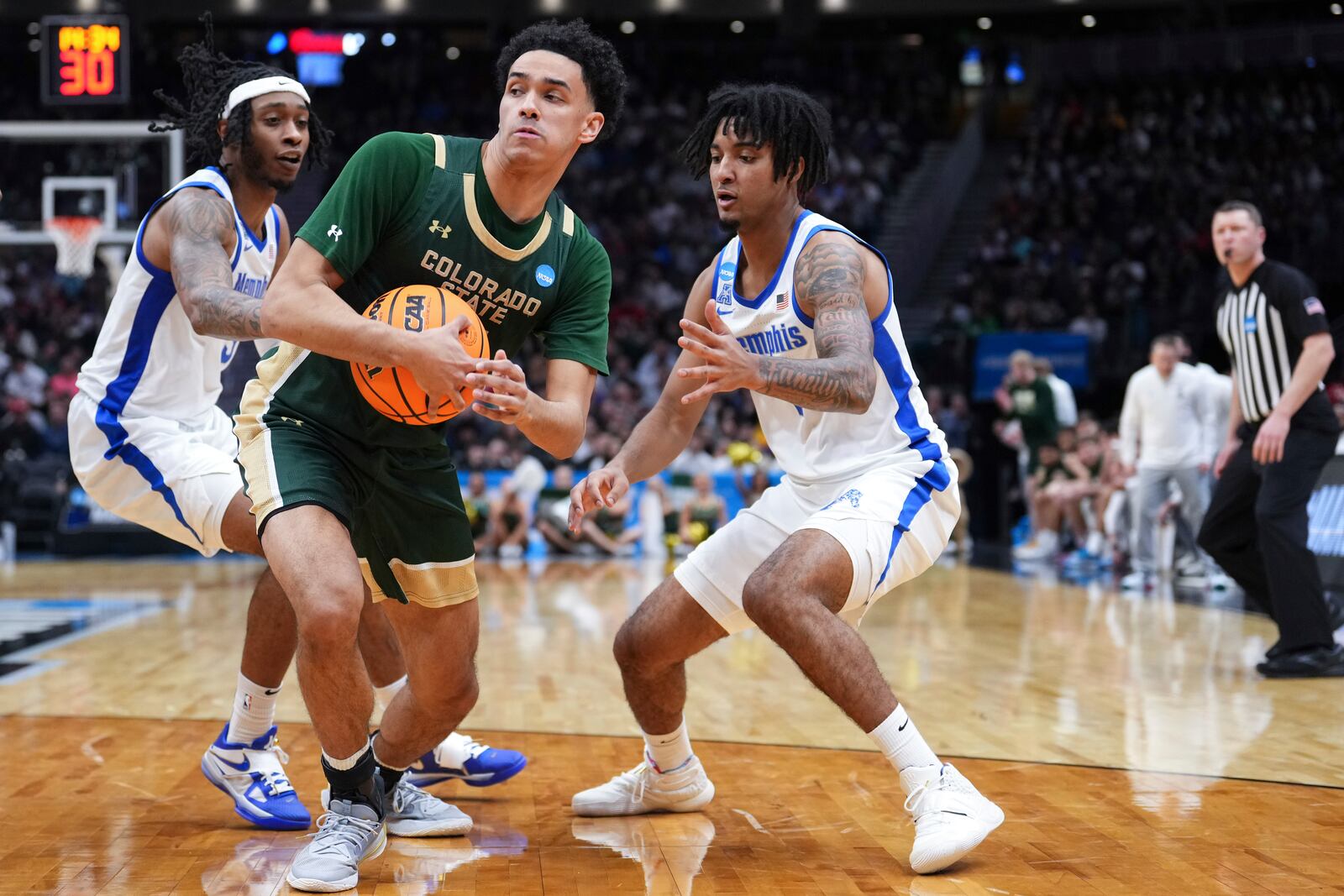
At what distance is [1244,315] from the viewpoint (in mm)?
6910

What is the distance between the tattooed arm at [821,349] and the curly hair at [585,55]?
652 millimetres

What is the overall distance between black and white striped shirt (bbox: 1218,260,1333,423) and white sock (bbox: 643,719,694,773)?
4008mm

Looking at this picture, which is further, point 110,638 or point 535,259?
point 110,638

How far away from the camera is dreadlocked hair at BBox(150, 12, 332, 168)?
435 centimetres

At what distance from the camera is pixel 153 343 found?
171 inches

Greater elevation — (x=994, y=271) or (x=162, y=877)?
(x=994, y=271)

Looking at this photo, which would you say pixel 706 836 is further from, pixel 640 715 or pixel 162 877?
pixel 162 877

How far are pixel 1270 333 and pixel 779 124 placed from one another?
392 centimetres

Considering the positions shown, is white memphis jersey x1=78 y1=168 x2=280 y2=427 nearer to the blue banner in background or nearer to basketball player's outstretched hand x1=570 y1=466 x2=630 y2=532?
basketball player's outstretched hand x1=570 y1=466 x2=630 y2=532

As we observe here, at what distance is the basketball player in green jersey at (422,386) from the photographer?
3.33m

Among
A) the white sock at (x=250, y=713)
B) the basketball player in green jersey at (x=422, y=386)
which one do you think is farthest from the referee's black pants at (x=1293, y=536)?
the white sock at (x=250, y=713)

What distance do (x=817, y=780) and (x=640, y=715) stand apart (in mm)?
774

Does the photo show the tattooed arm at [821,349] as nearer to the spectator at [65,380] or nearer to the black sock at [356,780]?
the black sock at [356,780]

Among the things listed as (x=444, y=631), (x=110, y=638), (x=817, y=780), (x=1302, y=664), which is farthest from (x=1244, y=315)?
(x=110, y=638)
